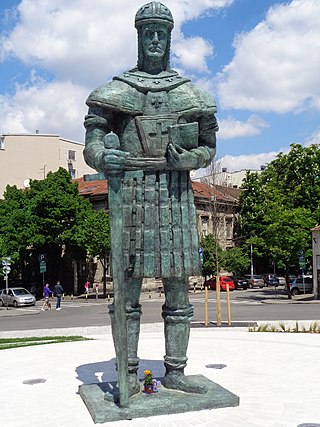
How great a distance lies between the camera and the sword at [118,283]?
5574 mm

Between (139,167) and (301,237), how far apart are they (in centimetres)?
2614

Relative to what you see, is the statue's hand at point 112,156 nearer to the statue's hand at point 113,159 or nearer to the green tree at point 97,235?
the statue's hand at point 113,159

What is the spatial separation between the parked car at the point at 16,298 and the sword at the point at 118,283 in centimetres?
2889

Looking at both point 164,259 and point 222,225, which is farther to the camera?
point 222,225

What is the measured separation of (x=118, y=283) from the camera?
5602mm

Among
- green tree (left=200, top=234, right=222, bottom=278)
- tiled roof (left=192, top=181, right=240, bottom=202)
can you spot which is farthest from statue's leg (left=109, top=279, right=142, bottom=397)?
tiled roof (left=192, top=181, right=240, bottom=202)

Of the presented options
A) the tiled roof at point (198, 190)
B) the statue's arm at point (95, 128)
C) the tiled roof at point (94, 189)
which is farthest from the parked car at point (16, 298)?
the statue's arm at point (95, 128)

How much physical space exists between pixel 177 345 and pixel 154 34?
3.63 metres

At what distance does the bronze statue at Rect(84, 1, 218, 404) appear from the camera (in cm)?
597

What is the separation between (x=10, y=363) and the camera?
9.45 m

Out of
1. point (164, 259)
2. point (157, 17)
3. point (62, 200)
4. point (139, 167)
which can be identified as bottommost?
point (164, 259)

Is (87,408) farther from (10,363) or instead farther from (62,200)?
(62,200)

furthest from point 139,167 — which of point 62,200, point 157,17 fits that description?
point 62,200

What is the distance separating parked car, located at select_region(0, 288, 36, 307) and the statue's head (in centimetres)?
2895
